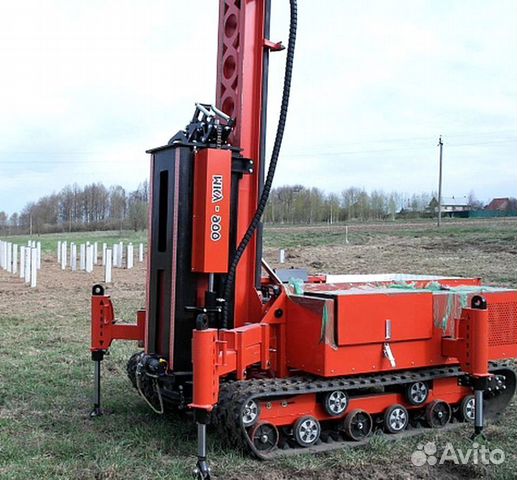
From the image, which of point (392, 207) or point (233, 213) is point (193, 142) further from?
point (392, 207)

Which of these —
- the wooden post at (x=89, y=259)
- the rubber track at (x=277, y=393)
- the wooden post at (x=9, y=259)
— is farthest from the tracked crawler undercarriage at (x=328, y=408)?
the wooden post at (x=9, y=259)

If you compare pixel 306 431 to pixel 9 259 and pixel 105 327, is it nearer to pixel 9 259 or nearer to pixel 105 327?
pixel 105 327

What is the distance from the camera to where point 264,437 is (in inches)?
229

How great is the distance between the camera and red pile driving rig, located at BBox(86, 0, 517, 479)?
598 centimetres

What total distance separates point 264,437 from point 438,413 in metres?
1.95

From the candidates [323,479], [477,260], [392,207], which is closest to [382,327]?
[323,479]

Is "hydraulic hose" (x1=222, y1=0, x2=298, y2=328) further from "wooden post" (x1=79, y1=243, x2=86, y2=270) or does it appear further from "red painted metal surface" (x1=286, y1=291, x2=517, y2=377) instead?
"wooden post" (x1=79, y1=243, x2=86, y2=270)

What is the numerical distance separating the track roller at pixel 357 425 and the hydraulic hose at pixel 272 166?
1.38 m

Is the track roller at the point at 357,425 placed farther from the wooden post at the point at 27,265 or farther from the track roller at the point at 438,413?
the wooden post at the point at 27,265

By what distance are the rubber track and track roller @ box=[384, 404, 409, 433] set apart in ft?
0.24

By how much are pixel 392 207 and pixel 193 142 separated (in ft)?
237

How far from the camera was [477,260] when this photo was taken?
1102 inches

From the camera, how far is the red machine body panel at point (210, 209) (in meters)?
5.99
